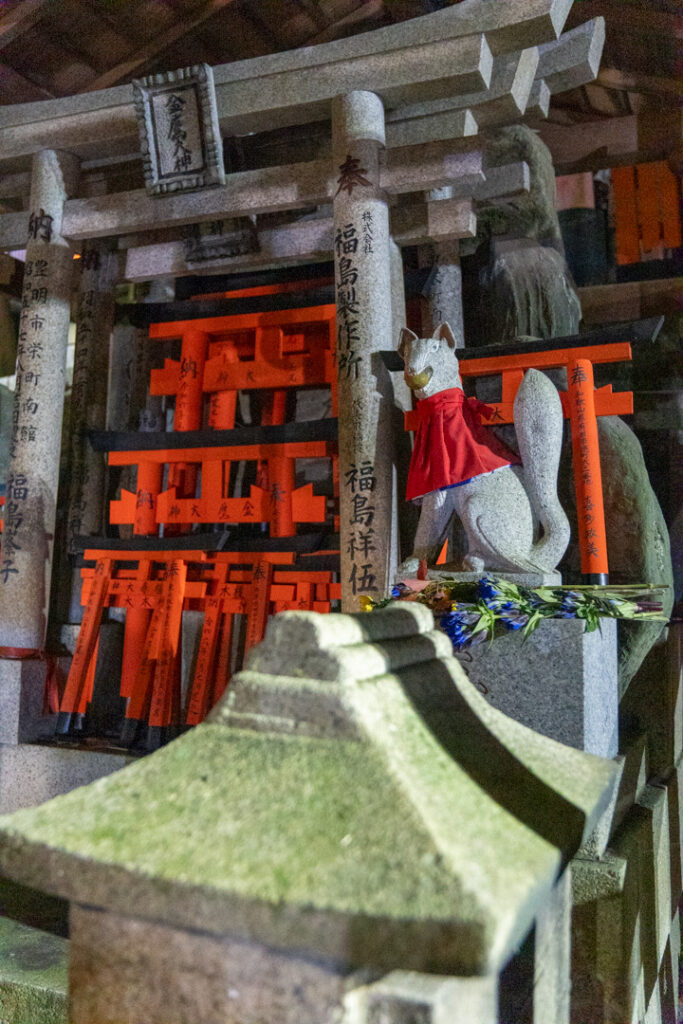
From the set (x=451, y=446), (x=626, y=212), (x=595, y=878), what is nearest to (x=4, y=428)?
(x=451, y=446)

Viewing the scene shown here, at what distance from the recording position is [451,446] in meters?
3.85

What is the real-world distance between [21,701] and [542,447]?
4029mm

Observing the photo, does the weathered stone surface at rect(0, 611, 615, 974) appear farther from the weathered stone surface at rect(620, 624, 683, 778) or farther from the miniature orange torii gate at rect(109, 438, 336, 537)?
the miniature orange torii gate at rect(109, 438, 336, 537)

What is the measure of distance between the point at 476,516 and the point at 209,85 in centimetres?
379

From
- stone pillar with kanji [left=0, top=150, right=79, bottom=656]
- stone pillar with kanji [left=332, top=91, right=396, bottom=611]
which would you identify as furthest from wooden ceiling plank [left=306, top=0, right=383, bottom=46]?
stone pillar with kanji [left=0, top=150, right=79, bottom=656]

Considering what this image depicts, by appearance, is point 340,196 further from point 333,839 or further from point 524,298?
point 333,839

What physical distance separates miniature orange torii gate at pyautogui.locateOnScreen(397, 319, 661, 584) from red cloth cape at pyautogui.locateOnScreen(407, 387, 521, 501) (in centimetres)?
36

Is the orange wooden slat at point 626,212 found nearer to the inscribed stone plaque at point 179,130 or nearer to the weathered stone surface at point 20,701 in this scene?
the inscribed stone plaque at point 179,130

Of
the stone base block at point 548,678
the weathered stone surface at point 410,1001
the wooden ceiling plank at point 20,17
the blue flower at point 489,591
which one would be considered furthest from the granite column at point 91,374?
the weathered stone surface at point 410,1001

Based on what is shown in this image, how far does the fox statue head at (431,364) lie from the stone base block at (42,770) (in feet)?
10.6

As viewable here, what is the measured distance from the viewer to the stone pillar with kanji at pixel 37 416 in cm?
542

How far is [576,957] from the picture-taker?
246 centimetres

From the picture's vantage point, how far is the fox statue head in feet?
13.1

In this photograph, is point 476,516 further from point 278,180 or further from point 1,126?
point 1,126
